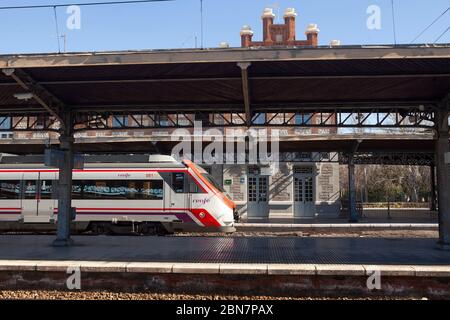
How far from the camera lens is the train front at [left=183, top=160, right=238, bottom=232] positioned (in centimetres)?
1515

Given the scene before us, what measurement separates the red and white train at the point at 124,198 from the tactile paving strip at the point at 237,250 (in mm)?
2493

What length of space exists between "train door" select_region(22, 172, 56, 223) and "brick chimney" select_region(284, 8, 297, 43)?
39.0 metres

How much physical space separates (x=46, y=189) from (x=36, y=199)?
0.51 meters

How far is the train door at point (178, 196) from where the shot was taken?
15.2m

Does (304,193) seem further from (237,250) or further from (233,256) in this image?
(233,256)

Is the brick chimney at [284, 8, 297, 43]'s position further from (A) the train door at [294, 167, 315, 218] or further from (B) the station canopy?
(B) the station canopy

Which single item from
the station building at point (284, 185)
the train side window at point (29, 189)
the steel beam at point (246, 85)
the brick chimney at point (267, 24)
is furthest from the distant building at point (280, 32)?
the steel beam at point (246, 85)

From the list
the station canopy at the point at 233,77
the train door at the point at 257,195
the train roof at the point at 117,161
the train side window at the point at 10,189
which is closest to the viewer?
the station canopy at the point at 233,77

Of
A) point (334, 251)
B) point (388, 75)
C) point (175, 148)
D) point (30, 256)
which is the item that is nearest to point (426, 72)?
point (388, 75)

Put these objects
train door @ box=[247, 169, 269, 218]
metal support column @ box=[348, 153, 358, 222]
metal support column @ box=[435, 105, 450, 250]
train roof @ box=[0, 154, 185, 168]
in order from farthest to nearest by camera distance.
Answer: train door @ box=[247, 169, 269, 218] → metal support column @ box=[348, 153, 358, 222] → train roof @ box=[0, 154, 185, 168] → metal support column @ box=[435, 105, 450, 250]

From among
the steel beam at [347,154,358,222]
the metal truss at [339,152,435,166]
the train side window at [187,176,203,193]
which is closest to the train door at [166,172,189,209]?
the train side window at [187,176,203,193]

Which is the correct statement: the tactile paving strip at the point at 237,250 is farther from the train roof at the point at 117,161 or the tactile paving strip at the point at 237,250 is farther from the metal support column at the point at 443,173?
the train roof at the point at 117,161

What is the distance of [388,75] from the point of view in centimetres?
916
